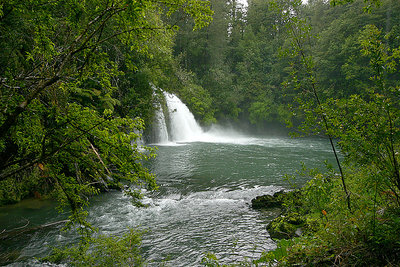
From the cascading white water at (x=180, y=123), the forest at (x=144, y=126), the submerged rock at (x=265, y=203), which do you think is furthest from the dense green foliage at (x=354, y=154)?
the cascading white water at (x=180, y=123)

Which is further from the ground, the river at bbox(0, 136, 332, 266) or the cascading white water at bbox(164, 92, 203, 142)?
the cascading white water at bbox(164, 92, 203, 142)

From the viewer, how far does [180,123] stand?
1008 inches

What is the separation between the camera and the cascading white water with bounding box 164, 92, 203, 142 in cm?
2435

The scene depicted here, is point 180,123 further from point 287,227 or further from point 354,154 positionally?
point 354,154

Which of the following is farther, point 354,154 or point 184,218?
point 184,218

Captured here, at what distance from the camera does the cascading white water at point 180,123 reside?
2435 centimetres

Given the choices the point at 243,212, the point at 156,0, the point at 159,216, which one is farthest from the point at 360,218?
the point at 159,216

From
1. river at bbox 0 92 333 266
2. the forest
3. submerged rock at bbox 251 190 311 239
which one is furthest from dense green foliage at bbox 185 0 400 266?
river at bbox 0 92 333 266

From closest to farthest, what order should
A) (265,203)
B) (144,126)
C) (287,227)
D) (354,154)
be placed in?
1. (354,154)
2. (144,126)
3. (287,227)
4. (265,203)

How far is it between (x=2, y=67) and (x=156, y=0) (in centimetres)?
468

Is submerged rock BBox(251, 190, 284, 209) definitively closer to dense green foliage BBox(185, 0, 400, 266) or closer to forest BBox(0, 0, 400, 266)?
dense green foliage BBox(185, 0, 400, 266)

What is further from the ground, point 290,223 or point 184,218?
point 290,223

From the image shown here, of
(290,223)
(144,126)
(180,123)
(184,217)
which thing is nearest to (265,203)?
(290,223)

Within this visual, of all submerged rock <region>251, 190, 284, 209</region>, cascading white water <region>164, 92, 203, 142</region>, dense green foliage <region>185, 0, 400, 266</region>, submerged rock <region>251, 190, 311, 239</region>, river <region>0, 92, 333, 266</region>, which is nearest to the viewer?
dense green foliage <region>185, 0, 400, 266</region>
